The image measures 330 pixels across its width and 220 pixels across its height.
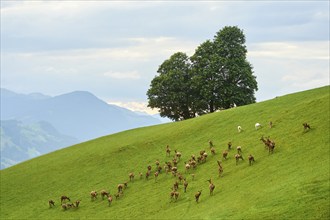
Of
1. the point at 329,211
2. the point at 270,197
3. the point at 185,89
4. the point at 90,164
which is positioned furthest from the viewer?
the point at 185,89

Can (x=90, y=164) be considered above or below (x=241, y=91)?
below

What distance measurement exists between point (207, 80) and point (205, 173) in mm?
50783

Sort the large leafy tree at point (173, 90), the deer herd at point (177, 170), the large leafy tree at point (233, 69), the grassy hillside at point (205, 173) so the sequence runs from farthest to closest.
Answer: the large leafy tree at point (173, 90) < the large leafy tree at point (233, 69) < the deer herd at point (177, 170) < the grassy hillside at point (205, 173)

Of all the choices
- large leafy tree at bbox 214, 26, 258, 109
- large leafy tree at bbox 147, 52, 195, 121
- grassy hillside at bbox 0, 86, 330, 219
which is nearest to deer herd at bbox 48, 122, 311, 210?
grassy hillside at bbox 0, 86, 330, 219

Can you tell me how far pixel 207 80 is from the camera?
9306cm

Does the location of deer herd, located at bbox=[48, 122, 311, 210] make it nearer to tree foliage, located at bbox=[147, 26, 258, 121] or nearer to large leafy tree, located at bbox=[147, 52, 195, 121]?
tree foliage, located at bbox=[147, 26, 258, 121]

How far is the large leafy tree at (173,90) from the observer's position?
97188mm

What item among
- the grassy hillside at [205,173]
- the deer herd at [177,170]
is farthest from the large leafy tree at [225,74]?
the deer herd at [177,170]

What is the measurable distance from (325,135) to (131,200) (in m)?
18.9

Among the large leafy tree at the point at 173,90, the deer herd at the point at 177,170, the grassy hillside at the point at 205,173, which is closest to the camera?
the grassy hillside at the point at 205,173

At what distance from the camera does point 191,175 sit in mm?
44281

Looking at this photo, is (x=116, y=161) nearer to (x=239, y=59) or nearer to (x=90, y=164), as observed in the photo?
(x=90, y=164)

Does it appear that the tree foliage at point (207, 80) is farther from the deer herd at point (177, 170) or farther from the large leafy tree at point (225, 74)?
the deer herd at point (177, 170)

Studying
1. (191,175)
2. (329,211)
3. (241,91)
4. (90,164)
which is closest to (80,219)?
(191,175)
